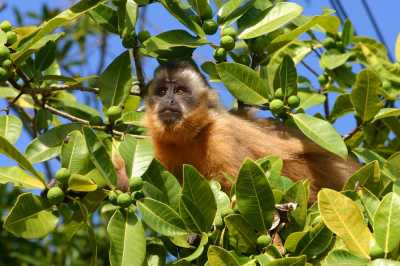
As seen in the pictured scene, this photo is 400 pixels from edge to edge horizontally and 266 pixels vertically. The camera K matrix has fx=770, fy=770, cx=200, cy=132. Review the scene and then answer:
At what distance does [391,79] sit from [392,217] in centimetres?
224

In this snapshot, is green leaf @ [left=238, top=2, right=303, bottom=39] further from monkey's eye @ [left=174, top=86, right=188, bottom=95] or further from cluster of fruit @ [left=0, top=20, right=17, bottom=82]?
cluster of fruit @ [left=0, top=20, right=17, bottom=82]

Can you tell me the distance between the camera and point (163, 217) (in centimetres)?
368

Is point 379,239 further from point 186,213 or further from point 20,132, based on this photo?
point 20,132

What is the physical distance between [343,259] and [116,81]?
6.22 feet

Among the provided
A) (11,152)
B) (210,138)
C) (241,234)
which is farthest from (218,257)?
(210,138)

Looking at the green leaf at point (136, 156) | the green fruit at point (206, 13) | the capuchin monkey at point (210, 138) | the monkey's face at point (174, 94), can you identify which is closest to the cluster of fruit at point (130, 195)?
the green leaf at point (136, 156)

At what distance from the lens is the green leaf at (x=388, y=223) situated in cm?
316

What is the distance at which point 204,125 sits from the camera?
546 cm

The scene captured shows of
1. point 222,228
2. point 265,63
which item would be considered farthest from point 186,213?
point 265,63

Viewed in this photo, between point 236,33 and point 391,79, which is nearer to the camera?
point 236,33

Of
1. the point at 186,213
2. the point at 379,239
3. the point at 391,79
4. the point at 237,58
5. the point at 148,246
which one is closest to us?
the point at 379,239

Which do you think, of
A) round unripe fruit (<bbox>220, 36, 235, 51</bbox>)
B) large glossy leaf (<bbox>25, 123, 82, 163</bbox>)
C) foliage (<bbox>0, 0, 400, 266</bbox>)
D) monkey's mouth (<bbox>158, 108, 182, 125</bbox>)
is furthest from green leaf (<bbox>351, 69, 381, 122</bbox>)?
large glossy leaf (<bbox>25, 123, 82, 163</bbox>)

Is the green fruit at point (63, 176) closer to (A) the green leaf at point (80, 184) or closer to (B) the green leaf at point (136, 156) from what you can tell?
(A) the green leaf at point (80, 184)

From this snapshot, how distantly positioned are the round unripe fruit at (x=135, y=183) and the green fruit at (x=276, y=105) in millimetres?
1026
